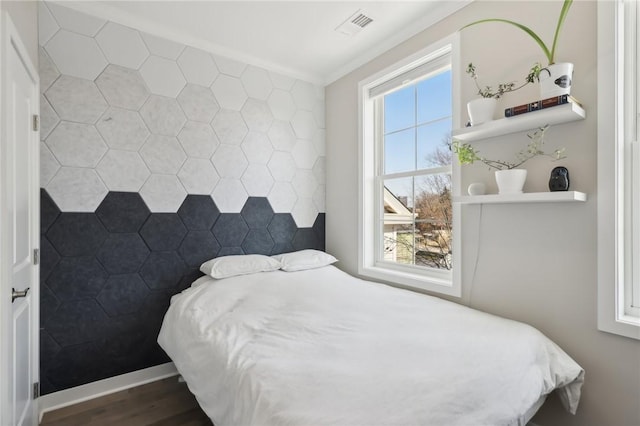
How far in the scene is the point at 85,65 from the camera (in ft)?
7.05

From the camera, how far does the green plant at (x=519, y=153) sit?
167 centimetres

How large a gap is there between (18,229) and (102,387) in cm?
133

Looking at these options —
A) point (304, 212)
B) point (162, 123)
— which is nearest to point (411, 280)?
point (304, 212)

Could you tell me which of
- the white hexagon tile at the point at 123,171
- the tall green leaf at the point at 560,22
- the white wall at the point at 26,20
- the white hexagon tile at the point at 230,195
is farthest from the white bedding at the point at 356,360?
the white wall at the point at 26,20

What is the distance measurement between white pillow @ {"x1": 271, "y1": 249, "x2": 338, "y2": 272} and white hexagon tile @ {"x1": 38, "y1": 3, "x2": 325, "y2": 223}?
17.1 inches

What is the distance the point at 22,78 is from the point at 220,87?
1313mm

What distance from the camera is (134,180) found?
230 cm

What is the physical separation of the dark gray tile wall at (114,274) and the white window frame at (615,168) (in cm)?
236

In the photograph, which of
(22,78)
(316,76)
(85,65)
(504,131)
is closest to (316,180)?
(316,76)

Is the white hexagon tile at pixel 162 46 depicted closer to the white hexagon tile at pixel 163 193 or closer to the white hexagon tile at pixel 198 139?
the white hexagon tile at pixel 198 139

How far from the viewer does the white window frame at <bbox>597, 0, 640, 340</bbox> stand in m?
1.44

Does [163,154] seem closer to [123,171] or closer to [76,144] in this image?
[123,171]

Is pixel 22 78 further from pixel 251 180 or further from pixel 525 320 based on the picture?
pixel 525 320

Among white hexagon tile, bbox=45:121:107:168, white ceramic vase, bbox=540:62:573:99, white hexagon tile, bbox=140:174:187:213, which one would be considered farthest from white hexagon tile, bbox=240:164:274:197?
white ceramic vase, bbox=540:62:573:99
